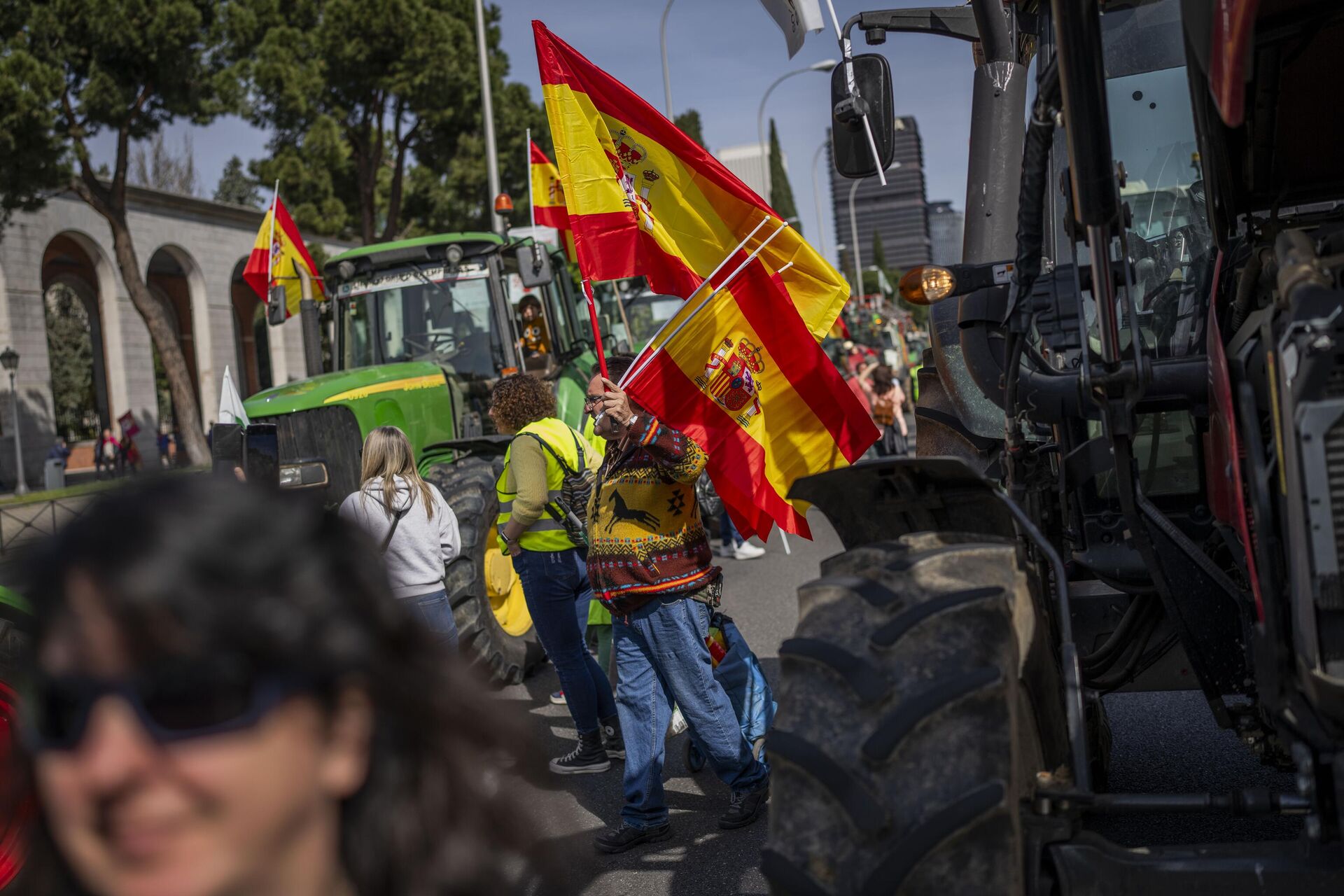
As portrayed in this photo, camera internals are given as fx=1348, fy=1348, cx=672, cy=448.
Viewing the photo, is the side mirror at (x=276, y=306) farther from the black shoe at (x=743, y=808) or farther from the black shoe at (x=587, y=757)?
the black shoe at (x=743, y=808)

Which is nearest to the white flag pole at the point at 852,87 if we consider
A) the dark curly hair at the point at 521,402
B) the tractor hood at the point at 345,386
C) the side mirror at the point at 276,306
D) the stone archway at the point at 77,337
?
the dark curly hair at the point at 521,402

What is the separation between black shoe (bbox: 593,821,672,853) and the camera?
17.1 feet

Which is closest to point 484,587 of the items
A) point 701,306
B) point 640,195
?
point 640,195

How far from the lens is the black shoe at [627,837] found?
5215mm

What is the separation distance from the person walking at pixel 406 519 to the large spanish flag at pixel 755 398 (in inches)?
70.5

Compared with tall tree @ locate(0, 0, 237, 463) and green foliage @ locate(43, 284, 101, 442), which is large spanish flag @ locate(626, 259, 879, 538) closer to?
tall tree @ locate(0, 0, 237, 463)

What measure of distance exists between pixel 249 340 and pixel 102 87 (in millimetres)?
20391

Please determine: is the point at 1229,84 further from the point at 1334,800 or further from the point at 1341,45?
the point at 1334,800

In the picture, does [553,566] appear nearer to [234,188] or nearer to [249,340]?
[249,340]

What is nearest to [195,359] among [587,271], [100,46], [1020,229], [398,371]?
[100,46]

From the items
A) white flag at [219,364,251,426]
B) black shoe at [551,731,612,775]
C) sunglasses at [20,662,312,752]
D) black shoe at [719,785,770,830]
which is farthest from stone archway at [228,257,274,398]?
sunglasses at [20,662,312,752]

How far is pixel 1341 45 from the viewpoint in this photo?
3.03 metres

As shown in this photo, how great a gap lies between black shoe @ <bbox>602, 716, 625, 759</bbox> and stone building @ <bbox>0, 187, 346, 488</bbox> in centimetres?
2108

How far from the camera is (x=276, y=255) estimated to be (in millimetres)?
12719
